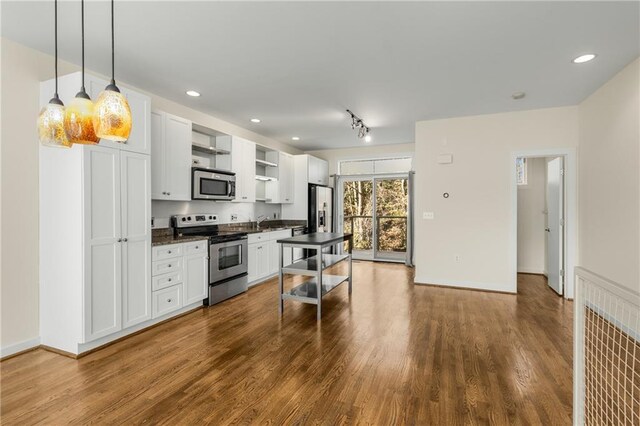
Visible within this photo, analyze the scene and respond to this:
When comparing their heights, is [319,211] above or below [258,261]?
above

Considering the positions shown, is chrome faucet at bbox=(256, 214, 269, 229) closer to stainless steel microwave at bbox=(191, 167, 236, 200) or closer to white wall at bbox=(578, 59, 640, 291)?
stainless steel microwave at bbox=(191, 167, 236, 200)

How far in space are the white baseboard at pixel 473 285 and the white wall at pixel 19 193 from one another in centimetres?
483

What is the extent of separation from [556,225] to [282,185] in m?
4.60

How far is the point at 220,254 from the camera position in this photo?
13.7ft

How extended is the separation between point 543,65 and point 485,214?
2.23 meters

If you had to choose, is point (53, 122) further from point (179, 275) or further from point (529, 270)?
point (529, 270)

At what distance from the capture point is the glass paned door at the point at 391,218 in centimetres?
700

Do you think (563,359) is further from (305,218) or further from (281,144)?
(281,144)

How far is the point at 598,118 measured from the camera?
147 inches

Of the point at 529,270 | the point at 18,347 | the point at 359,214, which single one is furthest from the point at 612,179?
the point at 18,347

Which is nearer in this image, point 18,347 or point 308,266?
point 18,347

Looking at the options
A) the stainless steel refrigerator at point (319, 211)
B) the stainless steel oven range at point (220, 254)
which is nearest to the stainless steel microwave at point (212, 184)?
the stainless steel oven range at point (220, 254)

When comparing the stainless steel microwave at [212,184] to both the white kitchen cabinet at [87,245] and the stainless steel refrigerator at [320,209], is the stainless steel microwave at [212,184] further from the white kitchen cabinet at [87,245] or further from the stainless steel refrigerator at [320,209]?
the stainless steel refrigerator at [320,209]

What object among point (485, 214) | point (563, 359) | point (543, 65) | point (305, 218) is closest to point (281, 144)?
point (305, 218)
